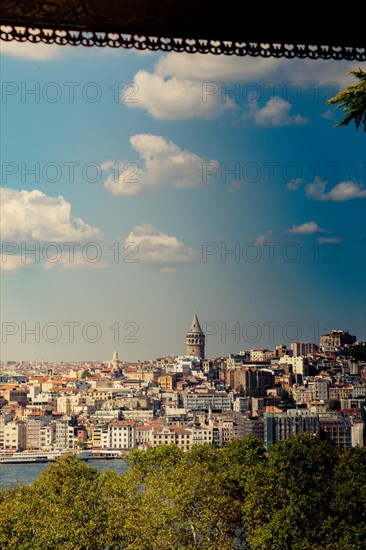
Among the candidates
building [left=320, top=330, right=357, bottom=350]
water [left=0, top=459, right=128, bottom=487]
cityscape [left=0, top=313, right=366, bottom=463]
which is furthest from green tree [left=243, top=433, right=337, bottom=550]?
building [left=320, top=330, right=357, bottom=350]

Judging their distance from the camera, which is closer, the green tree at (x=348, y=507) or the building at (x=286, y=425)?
the green tree at (x=348, y=507)

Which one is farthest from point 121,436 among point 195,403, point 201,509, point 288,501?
point 288,501

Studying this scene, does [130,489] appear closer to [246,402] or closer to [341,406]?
[341,406]

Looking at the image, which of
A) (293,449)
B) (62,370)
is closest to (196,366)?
(62,370)

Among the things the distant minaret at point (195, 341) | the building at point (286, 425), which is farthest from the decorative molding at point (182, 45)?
the distant minaret at point (195, 341)

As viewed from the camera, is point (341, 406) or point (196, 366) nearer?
point (341, 406)

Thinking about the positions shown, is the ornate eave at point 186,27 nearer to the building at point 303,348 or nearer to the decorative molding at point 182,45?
the decorative molding at point 182,45

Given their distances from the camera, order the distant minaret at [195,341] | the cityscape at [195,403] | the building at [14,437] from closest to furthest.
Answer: the cityscape at [195,403] < the building at [14,437] < the distant minaret at [195,341]
